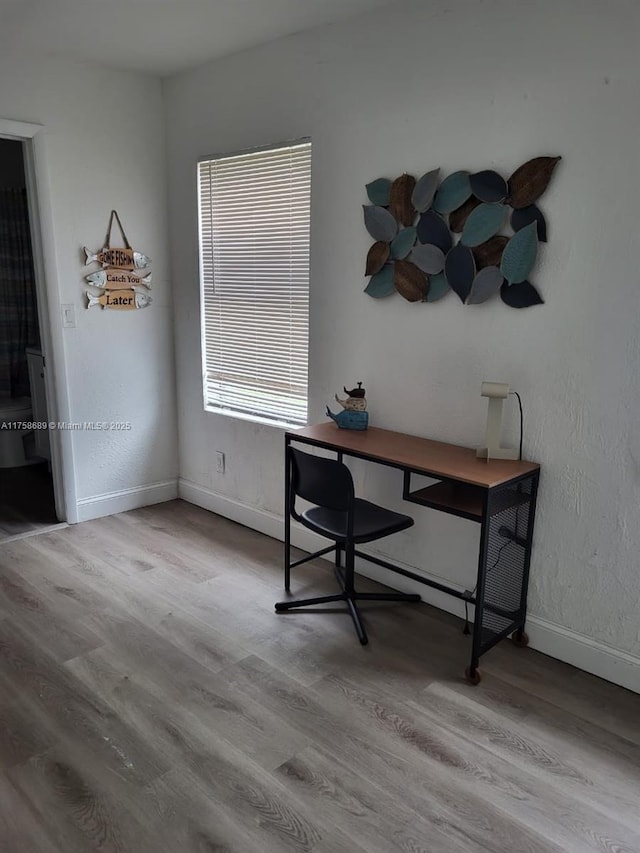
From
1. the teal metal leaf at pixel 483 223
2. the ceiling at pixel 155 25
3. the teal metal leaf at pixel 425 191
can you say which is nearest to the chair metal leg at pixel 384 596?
the teal metal leaf at pixel 483 223

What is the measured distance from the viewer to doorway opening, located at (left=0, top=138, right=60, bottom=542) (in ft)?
15.2

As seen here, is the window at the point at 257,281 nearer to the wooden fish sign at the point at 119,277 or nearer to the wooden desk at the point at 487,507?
the wooden fish sign at the point at 119,277

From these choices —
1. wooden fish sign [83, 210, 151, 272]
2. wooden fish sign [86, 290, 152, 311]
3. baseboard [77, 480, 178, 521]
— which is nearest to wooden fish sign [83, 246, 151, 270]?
wooden fish sign [83, 210, 151, 272]

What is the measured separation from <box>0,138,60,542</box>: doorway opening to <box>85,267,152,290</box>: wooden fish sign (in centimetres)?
117

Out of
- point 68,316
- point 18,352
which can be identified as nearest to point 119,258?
point 68,316

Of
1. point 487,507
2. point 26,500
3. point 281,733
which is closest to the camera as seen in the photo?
point 281,733

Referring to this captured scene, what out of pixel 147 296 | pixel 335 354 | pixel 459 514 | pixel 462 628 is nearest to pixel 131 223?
pixel 147 296

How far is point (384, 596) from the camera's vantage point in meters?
2.86

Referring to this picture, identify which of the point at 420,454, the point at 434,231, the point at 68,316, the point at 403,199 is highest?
the point at 403,199

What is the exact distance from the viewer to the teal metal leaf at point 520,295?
234 centimetres

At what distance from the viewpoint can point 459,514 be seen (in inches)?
90.9

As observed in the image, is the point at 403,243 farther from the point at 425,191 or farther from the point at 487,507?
the point at 487,507

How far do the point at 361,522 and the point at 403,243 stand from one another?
3.99ft

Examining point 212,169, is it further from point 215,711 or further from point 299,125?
point 215,711
